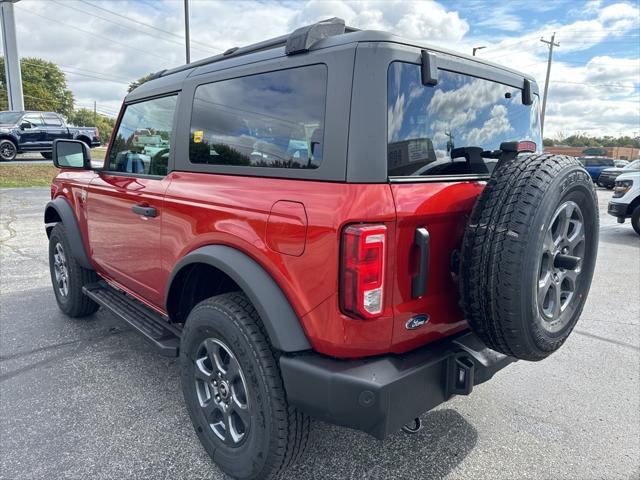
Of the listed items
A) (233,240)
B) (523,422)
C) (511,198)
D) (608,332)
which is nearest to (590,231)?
(511,198)

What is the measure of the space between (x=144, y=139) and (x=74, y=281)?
1615 millimetres

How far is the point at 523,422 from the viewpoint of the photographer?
2.68m

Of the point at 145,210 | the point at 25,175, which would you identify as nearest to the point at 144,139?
the point at 145,210

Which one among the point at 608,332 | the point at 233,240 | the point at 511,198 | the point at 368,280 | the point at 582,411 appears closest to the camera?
the point at 368,280

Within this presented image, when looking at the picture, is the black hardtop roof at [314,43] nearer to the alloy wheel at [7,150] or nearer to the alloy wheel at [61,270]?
the alloy wheel at [61,270]

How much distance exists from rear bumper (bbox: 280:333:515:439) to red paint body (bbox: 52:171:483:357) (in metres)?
0.06

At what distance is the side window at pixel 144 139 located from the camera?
2.77 meters

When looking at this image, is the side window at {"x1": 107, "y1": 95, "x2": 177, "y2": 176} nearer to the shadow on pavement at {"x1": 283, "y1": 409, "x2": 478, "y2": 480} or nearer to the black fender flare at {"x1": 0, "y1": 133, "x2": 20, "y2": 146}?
the shadow on pavement at {"x1": 283, "y1": 409, "x2": 478, "y2": 480}

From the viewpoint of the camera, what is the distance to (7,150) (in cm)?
1648

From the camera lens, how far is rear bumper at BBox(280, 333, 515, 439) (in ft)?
5.49

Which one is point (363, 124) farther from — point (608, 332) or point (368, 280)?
point (608, 332)

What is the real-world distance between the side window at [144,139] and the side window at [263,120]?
1.04ft

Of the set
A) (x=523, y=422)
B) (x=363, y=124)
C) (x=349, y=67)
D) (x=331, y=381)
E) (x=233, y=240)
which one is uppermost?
(x=349, y=67)

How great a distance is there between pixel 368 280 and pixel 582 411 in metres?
2.09
